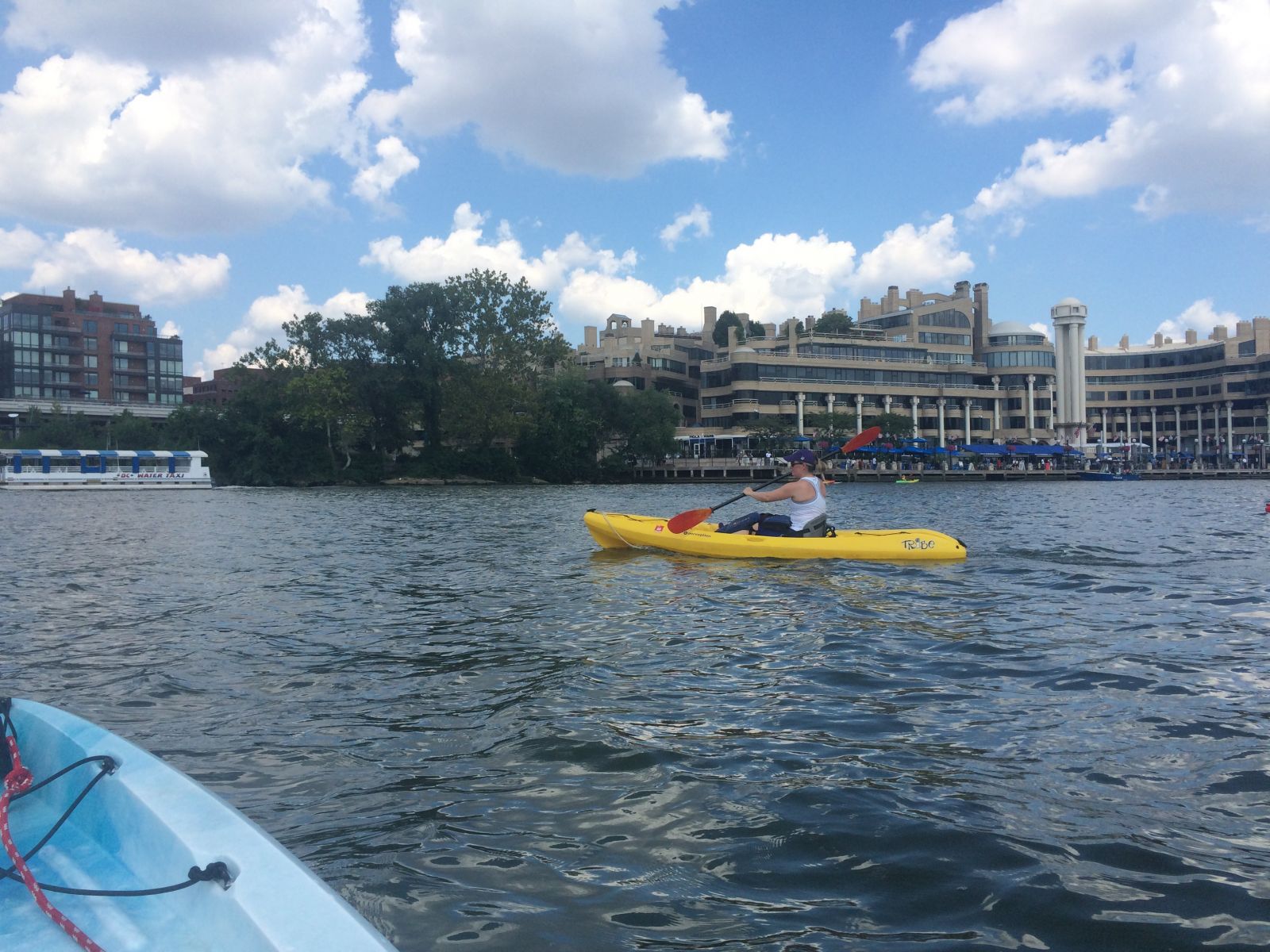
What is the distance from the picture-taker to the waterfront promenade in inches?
3044

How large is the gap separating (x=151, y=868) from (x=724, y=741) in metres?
3.51

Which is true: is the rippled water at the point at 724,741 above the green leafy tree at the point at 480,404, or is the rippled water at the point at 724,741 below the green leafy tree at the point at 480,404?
below

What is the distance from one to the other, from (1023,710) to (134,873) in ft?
17.5

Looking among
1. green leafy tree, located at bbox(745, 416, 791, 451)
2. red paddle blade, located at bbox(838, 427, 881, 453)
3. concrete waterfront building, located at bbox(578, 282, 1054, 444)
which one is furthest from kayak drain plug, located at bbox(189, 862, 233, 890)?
concrete waterfront building, located at bbox(578, 282, 1054, 444)

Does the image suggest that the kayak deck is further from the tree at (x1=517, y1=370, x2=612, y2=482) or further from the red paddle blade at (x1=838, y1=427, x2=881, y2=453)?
the tree at (x1=517, y1=370, x2=612, y2=482)

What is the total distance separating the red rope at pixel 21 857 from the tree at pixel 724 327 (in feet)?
339

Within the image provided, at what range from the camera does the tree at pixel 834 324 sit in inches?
4243

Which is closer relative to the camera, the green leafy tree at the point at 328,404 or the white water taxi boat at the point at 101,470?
the white water taxi boat at the point at 101,470

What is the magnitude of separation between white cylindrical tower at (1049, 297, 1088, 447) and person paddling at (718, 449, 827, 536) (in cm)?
9841

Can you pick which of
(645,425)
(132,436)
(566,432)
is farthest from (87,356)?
(645,425)

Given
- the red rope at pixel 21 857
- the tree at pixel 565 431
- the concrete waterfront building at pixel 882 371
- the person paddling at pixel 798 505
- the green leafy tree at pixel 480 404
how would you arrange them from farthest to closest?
the concrete waterfront building at pixel 882 371 < the tree at pixel 565 431 < the green leafy tree at pixel 480 404 < the person paddling at pixel 798 505 < the red rope at pixel 21 857

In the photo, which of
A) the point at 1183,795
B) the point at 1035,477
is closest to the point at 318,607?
the point at 1183,795

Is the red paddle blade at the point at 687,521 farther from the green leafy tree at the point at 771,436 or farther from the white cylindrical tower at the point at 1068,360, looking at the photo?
the white cylindrical tower at the point at 1068,360

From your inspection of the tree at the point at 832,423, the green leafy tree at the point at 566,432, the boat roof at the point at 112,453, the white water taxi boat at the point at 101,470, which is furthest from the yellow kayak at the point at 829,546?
the tree at the point at 832,423
